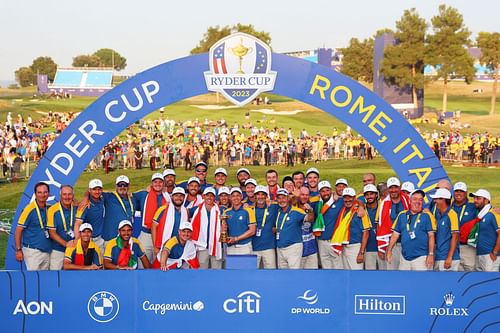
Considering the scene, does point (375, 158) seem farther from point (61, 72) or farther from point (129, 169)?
point (61, 72)

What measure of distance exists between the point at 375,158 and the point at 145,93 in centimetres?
2635

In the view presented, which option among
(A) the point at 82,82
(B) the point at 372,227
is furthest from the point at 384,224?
(A) the point at 82,82

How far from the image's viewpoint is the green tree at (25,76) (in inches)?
3834

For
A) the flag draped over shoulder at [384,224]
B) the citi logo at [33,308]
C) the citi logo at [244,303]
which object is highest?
the flag draped over shoulder at [384,224]

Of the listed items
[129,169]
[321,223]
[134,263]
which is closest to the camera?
[134,263]

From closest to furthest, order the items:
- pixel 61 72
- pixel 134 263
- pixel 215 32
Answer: pixel 134 263
pixel 215 32
pixel 61 72

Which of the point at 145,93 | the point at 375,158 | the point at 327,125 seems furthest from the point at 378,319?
the point at 327,125

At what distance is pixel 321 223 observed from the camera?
11.0m

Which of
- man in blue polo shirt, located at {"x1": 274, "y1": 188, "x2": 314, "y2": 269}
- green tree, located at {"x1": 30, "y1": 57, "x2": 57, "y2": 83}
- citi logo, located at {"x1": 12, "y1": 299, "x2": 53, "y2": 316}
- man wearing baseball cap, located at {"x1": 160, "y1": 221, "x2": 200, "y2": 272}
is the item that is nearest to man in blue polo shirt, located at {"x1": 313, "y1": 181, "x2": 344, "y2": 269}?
man in blue polo shirt, located at {"x1": 274, "y1": 188, "x2": 314, "y2": 269}

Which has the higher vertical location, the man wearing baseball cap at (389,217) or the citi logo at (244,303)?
the man wearing baseball cap at (389,217)

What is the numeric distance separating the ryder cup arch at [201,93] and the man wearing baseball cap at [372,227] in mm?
953

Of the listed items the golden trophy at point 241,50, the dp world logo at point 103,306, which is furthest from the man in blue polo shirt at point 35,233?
the golden trophy at point 241,50

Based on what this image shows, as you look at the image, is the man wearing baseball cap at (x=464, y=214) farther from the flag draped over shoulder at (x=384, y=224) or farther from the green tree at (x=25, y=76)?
the green tree at (x=25, y=76)

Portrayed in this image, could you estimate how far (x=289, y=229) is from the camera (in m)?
10.7
